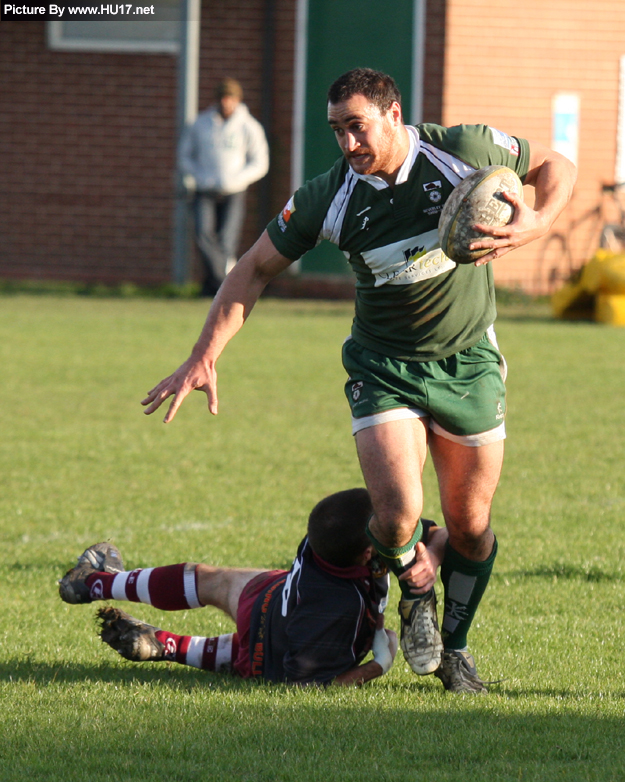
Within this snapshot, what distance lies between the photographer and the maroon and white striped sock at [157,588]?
4.86 metres

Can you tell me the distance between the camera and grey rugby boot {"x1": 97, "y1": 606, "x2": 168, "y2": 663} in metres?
4.52

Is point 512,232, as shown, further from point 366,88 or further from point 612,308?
point 612,308

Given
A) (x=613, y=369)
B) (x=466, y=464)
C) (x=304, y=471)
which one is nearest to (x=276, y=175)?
(x=613, y=369)

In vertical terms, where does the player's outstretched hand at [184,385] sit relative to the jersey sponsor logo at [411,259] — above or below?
below

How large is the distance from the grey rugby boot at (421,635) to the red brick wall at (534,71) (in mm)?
13765

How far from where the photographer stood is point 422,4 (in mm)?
17625

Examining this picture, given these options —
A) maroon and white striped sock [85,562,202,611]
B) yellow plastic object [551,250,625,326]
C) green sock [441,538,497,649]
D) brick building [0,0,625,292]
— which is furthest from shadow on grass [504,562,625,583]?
brick building [0,0,625,292]

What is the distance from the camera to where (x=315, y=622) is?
14.3 feet

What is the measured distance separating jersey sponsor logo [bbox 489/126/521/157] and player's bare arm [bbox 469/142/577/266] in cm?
7

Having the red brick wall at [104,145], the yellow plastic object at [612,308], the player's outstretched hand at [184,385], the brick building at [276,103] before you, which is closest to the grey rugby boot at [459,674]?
the player's outstretched hand at [184,385]

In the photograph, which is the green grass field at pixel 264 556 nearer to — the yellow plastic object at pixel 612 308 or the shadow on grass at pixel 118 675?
the shadow on grass at pixel 118 675

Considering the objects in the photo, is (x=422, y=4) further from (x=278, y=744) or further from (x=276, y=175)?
(x=278, y=744)

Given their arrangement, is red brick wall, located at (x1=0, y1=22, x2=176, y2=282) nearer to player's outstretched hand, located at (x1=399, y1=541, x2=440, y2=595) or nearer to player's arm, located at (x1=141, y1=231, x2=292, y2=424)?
player's arm, located at (x1=141, y1=231, x2=292, y2=424)

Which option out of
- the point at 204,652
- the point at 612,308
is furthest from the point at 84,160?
the point at 204,652
